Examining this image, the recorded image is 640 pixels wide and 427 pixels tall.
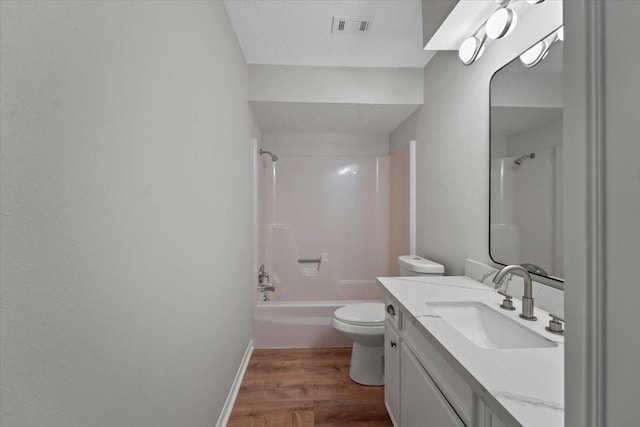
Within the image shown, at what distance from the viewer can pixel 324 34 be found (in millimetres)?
2092

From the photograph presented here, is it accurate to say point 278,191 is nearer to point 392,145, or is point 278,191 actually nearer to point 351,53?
point 392,145

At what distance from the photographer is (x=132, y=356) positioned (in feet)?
2.86

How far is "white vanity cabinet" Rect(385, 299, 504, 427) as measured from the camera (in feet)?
2.89

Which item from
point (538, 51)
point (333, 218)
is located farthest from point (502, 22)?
point (333, 218)

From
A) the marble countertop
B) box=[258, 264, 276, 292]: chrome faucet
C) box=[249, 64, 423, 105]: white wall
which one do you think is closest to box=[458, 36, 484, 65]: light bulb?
box=[249, 64, 423, 105]: white wall

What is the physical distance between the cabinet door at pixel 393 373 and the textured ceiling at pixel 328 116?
1769 mm

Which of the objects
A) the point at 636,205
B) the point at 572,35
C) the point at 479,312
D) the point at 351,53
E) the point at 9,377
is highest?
the point at 351,53

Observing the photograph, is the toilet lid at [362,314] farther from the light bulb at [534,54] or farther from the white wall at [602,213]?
the white wall at [602,213]

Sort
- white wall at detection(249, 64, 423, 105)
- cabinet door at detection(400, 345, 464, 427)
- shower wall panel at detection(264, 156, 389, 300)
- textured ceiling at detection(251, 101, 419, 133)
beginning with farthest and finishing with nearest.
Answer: shower wall panel at detection(264, 156, 389, 300)
textured ceiling at detection(251, 101, 419, 133)
white wall at detection(249, 64, 423, 105)
cabinet door at detection(400, 345, 464, 427)

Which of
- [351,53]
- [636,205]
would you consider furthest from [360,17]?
[636,205]

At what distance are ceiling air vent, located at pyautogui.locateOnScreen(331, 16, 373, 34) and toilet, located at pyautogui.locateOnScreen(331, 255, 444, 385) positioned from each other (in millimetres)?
1583

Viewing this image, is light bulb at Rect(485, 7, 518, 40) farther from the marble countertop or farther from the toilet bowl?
the toilet bowl

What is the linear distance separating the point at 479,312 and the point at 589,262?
1158 millimetres

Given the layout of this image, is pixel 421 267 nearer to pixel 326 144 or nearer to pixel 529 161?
pixel 529 161
